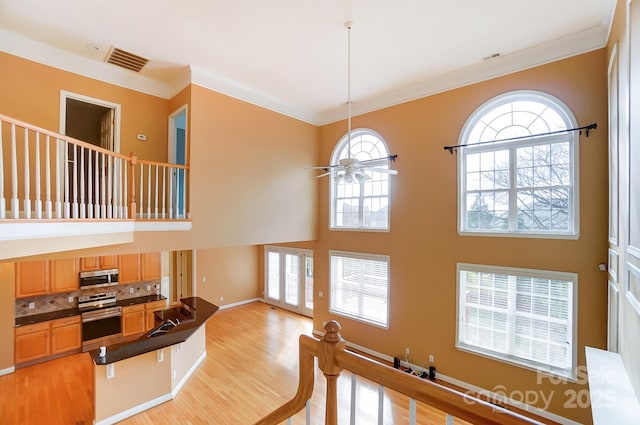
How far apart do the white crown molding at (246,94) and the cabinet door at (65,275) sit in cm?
477

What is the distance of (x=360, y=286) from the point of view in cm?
616

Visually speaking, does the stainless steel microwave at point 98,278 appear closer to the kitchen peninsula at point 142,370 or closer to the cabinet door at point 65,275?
the cabinet door at point 65,275

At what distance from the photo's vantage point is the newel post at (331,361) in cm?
136

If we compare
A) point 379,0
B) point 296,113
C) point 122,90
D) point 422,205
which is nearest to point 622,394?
point 422,205

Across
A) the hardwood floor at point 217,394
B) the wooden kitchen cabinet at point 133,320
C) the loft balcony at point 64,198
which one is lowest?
the hardwood floor at point 217,394

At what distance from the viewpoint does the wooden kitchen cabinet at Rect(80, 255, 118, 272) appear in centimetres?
611

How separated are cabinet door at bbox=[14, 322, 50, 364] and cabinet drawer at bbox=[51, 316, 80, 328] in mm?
102

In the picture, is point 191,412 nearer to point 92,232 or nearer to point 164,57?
point 92,232

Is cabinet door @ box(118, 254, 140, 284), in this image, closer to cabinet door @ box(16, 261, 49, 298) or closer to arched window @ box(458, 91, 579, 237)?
cabinet door @ box(16, 261, 49, 298)

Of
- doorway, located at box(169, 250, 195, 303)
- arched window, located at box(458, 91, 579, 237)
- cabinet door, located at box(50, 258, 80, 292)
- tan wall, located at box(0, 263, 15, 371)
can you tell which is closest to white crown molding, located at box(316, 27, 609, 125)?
arched window, located at box(458, 91, 579, 237)

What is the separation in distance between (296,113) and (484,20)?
3817mm

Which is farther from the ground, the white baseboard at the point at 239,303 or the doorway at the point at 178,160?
the doorway at the point at 178,160

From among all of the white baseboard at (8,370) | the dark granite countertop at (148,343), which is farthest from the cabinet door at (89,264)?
the dark granite countertop at (148,343)

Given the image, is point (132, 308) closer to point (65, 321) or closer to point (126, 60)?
→ point (65, 321)
